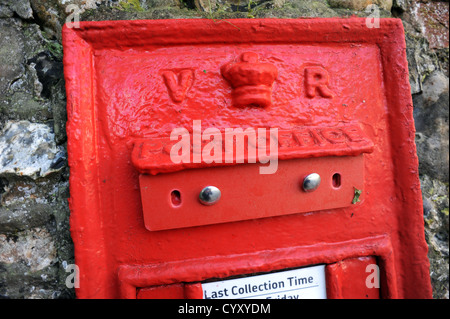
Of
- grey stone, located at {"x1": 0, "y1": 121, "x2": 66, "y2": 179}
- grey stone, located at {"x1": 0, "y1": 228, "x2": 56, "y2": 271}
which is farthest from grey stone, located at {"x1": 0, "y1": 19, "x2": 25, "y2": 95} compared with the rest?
grey stone, located at {"x1": 0, "y1": 228, "x2": 56, "y2": 271}

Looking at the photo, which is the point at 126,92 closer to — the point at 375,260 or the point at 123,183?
the point at 123,183

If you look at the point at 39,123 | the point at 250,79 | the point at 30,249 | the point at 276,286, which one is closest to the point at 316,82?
the point at 250,79

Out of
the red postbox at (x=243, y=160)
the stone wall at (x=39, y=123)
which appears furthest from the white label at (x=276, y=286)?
the stone wall at (x=39, y=123)

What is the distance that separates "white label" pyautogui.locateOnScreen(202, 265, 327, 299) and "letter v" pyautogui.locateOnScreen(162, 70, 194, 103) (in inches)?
19.3

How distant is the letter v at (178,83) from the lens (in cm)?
80

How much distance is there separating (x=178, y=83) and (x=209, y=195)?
309mm

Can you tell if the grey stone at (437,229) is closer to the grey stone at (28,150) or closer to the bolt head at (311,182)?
the bolt head at (311,182)

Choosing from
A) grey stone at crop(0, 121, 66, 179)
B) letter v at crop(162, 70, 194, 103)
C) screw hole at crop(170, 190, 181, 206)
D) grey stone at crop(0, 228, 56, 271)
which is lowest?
grey stone at crop(0, 228, 56, 271)

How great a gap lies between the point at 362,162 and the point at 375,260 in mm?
286

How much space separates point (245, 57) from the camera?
0.81 meters

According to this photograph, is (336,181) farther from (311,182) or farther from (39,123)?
(39,123)

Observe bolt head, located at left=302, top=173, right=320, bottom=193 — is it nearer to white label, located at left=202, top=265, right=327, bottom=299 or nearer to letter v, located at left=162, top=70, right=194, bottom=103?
white label, located at left=202, top=265, right=327, bottom=299

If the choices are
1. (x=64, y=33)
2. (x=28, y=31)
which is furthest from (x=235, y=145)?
(x=28, y=31)

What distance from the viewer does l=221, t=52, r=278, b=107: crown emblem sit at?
0.78 meters
